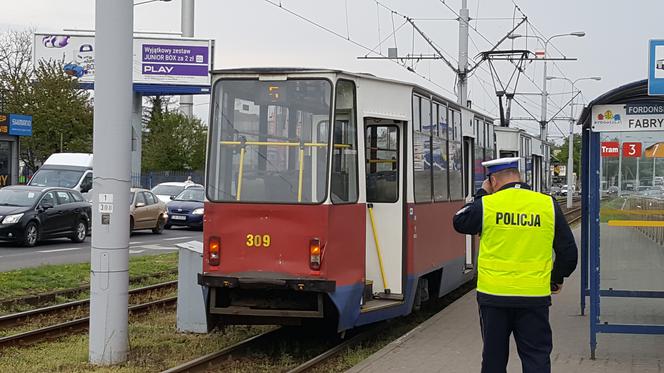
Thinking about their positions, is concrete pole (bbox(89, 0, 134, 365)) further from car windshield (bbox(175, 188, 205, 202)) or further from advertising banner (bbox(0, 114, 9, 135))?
advertising banner (bbox(0, 114, 9, 135))

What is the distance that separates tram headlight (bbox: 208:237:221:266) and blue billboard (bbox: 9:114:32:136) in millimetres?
35824

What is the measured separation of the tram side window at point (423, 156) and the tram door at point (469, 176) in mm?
2742

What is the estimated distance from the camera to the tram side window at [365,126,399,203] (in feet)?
34.2

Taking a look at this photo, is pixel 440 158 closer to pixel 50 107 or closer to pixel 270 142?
pixel 270 142

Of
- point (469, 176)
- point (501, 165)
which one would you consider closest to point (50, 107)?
point (469, 176)

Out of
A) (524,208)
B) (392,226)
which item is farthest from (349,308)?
(524,208)

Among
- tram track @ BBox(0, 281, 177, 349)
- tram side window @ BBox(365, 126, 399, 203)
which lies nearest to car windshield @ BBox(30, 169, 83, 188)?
tram track @ BBox(0, 281, 177, 349)

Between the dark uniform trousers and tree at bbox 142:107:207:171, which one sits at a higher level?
tree at bbox 142:107:207:171

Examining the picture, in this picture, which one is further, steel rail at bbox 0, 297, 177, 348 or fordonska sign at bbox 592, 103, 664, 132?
steel rail at bbox 0, 297, 177, 348

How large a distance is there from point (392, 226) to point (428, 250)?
126cm

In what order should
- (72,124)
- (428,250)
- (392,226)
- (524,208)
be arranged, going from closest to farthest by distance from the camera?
(524,208), (392,226), (428,250), (72,124)

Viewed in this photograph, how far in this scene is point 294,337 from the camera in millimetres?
11055

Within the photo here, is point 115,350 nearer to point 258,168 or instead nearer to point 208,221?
point 208,221

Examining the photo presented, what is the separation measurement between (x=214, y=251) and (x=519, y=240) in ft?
13.6
